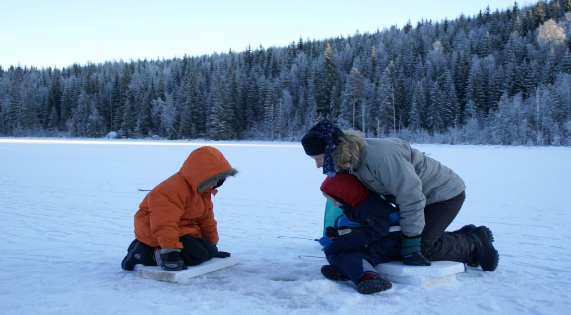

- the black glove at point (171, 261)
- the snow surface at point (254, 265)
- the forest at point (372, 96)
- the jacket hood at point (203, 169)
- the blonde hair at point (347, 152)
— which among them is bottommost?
the snow surface at point (254, 265)

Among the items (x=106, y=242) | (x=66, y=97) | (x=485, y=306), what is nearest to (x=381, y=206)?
(x=485, y=306)

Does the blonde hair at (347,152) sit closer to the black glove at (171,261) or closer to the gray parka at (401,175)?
the gray parka at (401,175)

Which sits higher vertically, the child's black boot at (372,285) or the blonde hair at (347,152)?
the blonde hair at (347,152)

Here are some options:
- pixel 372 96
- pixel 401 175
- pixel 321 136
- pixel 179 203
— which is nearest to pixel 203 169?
pixel 179 203

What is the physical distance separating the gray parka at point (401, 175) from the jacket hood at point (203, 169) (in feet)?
3.25

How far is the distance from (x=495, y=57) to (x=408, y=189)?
221 feet

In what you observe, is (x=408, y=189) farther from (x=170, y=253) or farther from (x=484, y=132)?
(x=484, y=132)

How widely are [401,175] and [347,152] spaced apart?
0.39m

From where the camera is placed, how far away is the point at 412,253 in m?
2.99

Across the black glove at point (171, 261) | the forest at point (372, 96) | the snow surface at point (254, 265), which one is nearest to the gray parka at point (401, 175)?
the snow surface at point (254, 265)

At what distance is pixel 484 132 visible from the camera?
140ft

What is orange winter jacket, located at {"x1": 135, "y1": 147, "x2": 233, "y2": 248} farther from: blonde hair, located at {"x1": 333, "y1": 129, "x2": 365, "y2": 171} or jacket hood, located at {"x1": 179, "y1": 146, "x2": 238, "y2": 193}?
blonde hair, located at {"x1": 333, "y1": 129, "x2": 365, "y2": 171}

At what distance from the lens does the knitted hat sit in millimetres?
2851

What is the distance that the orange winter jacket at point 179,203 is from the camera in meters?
2.97
